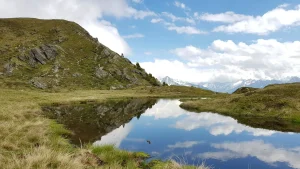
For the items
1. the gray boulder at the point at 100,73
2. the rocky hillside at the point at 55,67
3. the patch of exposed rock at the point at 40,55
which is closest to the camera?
the rocky hillside at the point at 55,67

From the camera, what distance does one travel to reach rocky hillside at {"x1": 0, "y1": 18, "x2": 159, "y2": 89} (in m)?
138

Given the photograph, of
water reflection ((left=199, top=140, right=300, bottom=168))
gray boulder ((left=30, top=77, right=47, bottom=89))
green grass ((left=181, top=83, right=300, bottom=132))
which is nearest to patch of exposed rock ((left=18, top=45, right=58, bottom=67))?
gray boulder ((left=30, top=77, right=47, bottom=89))

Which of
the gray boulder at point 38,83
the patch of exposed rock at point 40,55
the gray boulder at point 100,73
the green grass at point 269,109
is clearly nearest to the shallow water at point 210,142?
the green grass at point 269,109

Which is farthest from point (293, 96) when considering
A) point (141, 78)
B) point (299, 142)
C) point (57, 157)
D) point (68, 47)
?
point (68, 47)

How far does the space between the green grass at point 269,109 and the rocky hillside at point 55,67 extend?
9495 centimetres

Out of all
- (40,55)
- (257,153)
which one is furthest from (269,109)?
(40,55)

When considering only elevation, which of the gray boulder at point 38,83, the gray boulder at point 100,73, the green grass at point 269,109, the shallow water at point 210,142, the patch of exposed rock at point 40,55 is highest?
the patch of exposed rock at point 40,55

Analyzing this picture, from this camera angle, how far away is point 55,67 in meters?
160

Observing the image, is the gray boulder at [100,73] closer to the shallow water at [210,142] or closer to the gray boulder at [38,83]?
the gray boulder at [38,83]

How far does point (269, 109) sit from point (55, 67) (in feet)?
451

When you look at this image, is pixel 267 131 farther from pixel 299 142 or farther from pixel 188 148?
pixel 188 148

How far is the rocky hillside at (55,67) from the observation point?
137750mm

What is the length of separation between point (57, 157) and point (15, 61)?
155680 mm

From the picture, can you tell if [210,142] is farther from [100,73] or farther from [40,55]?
[40,55]
